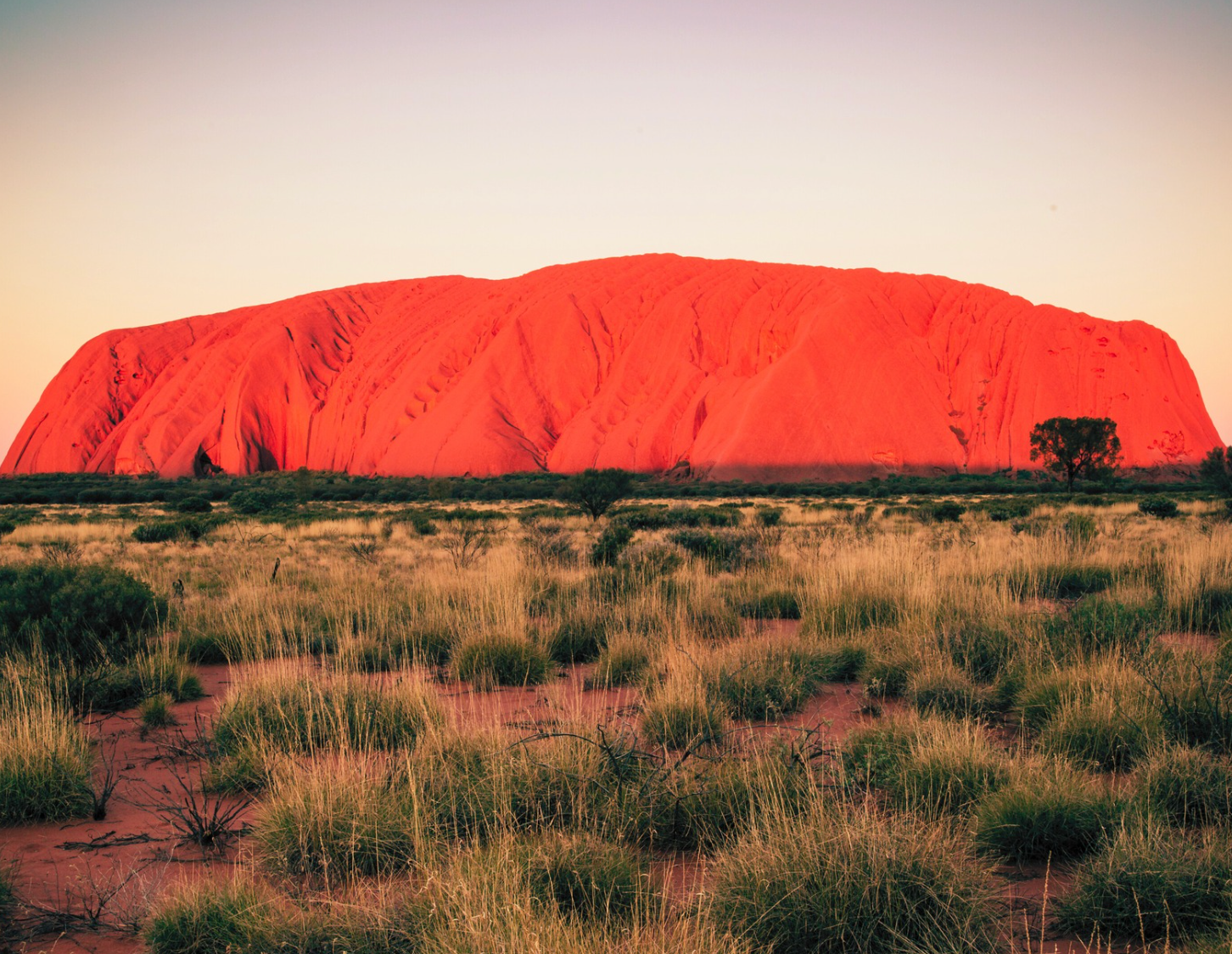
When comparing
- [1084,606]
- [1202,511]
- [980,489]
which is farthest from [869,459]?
[1084,606]

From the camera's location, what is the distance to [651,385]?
66.0 m

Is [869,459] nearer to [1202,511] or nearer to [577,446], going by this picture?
[577,446]

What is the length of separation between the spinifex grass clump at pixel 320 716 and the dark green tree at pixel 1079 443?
39.7m

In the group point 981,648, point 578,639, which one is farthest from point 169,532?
point 981,648

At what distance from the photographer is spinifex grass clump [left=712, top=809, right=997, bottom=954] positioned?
96.3 inches

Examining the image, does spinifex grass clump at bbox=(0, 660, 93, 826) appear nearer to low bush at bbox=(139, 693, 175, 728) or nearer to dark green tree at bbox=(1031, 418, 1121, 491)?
low bush at bbox=(139, 693, 175, 728)

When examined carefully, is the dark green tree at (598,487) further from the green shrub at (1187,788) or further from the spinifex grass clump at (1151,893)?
the spinifex grass clump at (1151,893)

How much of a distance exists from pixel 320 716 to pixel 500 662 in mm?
1820

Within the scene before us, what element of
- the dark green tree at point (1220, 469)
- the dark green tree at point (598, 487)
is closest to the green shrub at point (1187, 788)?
the dark green tree at point (598, 487)

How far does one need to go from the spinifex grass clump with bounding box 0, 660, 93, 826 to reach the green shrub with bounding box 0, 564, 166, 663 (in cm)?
211

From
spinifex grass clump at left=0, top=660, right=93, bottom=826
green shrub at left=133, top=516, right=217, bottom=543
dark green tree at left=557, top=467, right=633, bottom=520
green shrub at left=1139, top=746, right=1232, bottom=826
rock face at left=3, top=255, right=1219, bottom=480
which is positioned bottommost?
green shrub at left=133, top=516, right=217, bottom=543

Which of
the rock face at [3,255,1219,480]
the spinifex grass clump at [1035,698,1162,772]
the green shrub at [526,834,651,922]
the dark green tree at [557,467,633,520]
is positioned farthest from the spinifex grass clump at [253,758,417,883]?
the rock face at [3,255,1219,480]

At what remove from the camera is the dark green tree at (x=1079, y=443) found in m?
37.7

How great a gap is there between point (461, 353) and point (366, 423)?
36.9 feet
